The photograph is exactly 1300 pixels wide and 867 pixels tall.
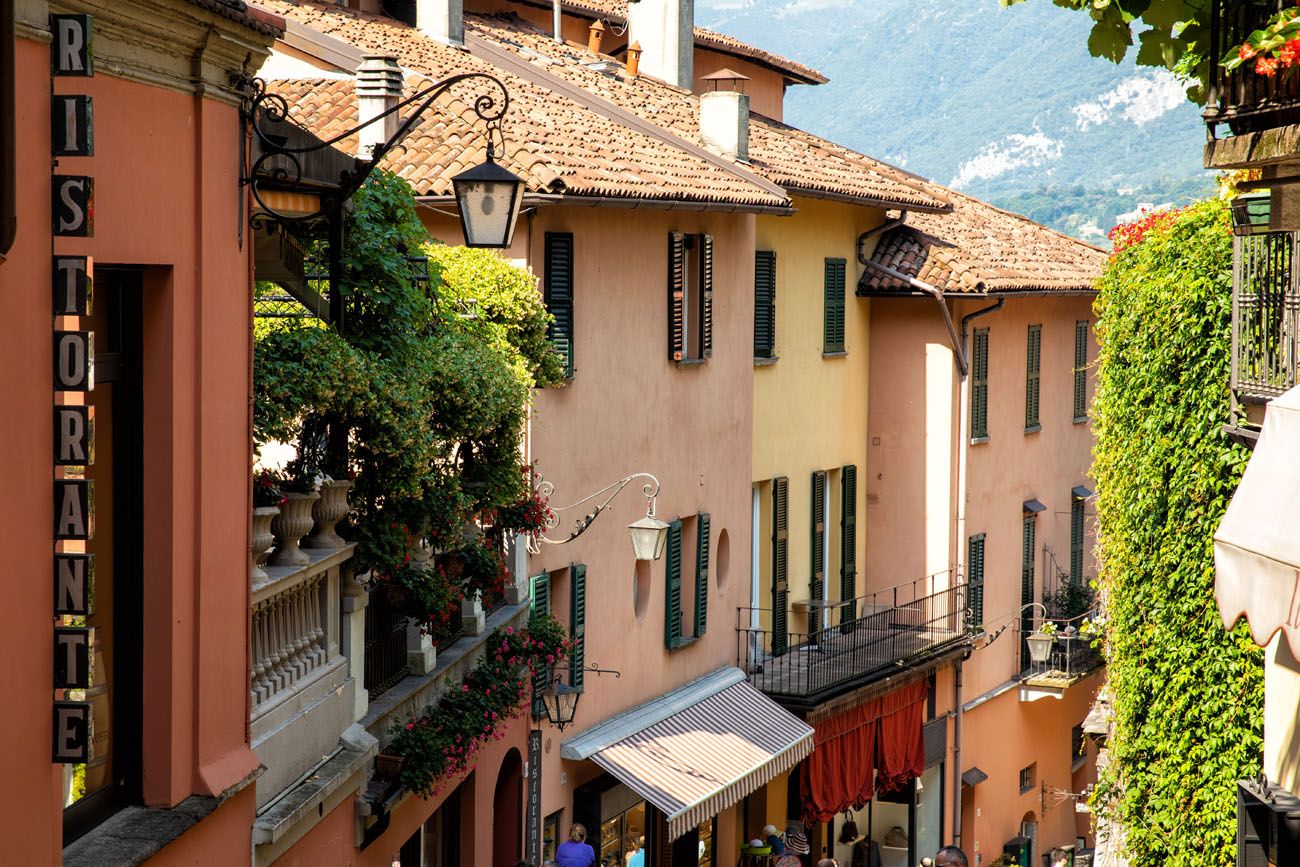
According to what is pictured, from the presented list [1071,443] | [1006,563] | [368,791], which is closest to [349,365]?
[368,791]

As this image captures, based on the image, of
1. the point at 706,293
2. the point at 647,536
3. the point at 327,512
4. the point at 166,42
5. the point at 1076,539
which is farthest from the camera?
the point at 1076,539

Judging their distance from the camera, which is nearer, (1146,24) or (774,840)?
(1146,24)

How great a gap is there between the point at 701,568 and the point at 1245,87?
11.4 meters

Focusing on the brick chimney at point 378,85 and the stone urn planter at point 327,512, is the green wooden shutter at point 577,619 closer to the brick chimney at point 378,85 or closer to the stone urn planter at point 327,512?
the brick chimney at point 378,85

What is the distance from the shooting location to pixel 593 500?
18.2m

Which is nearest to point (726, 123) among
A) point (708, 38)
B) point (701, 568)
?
point (701, 568)

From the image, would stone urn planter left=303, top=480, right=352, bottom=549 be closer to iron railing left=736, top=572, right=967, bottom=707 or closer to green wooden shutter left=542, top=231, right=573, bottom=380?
green wooden shutter left=542, top=231, right=573, bottom=380

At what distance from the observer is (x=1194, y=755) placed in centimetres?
1518

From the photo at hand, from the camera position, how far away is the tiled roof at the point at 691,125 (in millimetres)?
22781

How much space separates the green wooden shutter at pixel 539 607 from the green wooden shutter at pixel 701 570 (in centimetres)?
374

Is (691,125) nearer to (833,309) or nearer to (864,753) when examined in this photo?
(833,309)

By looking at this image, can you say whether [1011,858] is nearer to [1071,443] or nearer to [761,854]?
[1071,443]

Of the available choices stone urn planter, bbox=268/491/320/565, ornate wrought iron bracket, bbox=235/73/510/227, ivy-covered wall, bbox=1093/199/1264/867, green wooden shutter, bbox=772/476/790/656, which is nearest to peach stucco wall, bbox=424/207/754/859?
green wooden shutter, bbox=772/476/790/656

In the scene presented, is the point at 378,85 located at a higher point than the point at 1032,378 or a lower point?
higher
